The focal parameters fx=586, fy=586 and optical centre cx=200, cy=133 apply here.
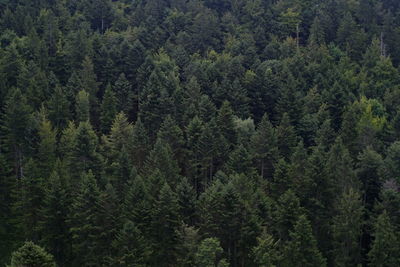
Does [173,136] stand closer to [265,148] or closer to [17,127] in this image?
[265,148]

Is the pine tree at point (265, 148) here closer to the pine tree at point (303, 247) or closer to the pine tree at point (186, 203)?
the pine tree at point (186, 203)

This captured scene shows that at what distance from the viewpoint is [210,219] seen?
63812 millimetres

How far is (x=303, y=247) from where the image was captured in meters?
63.8

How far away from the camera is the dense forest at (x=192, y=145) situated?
63.5 meters

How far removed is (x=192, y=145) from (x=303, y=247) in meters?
22.3

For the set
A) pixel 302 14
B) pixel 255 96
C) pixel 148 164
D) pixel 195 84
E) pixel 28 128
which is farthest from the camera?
pixel 302 14

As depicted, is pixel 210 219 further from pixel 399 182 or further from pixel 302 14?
pixel 302 14

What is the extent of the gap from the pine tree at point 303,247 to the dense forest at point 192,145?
152 millimetres

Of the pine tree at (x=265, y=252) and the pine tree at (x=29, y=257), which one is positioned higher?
the pine tree at (x=29, y=257)

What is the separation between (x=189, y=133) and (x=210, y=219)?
18448 millimetres

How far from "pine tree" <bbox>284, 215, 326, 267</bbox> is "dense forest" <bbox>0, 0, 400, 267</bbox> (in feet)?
0.50

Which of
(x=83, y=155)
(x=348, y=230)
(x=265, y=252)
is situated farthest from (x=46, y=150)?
(x=348, y=230)

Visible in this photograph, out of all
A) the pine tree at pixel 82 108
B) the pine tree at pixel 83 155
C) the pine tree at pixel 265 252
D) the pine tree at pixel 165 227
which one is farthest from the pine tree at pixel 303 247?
the pine tree at pixel 82 108

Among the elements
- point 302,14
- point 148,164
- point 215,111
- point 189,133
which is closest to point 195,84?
point 215,111
